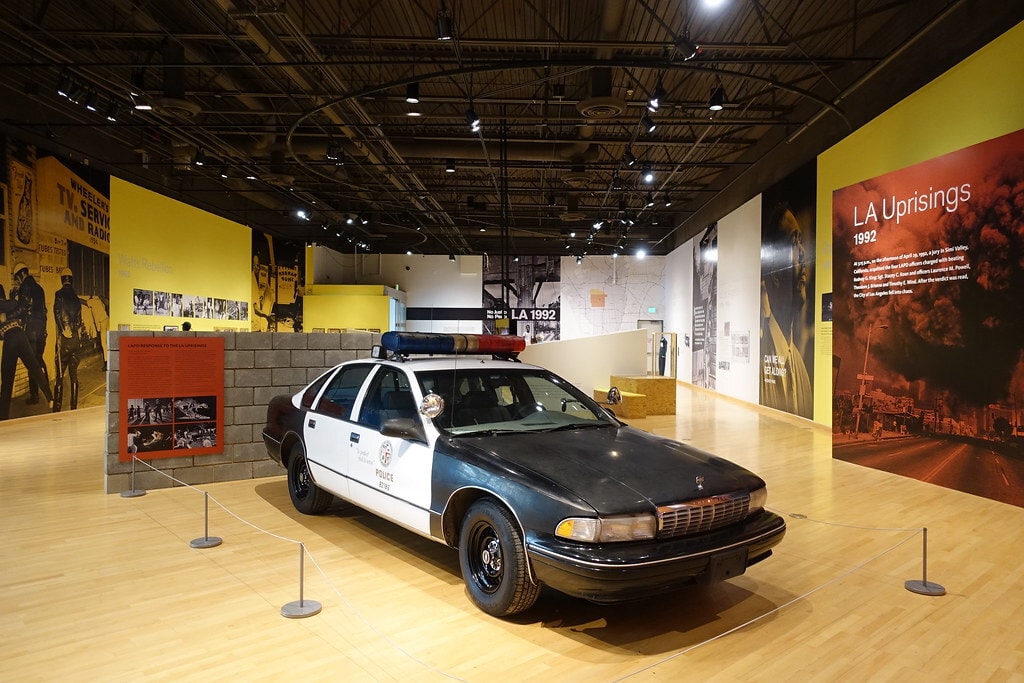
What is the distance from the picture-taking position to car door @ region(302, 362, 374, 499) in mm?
3914

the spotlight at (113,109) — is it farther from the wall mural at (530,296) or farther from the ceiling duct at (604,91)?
the wall mural at (530,296)

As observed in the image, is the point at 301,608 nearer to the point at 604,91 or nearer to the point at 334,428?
the point at 334,428

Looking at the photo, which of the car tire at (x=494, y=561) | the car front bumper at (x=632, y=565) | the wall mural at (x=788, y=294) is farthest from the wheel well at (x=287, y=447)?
the wall mural at (x=788, y=294)

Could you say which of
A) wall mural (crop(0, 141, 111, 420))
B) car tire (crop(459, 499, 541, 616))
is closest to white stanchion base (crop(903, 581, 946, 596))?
car tire (crop(459, 499, 541, 616))

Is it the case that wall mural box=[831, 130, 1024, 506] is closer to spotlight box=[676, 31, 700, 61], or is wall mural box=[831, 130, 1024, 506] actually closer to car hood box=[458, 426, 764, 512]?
spotlight box=[676, 31, 700, 61]

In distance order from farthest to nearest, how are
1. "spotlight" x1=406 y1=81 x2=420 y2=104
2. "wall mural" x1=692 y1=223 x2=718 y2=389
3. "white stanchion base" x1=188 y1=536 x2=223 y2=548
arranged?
"wall mural" x1=692 y1=223 x2=718 y2=389 → "spotlight" x1=406 y1=81 x2=420 y2=104 → "white stanchion base" x1=188 y1=536 x2=223 y2=548

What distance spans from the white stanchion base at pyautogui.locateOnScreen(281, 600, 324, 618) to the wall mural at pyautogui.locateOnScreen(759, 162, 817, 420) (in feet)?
32.1

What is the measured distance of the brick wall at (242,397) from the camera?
5266 mm

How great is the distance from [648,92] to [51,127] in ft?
36.7

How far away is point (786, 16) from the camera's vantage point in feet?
28.1

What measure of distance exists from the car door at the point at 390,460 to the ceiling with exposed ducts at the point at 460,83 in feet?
15.9

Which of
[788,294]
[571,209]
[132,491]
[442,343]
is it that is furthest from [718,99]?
[571,209]

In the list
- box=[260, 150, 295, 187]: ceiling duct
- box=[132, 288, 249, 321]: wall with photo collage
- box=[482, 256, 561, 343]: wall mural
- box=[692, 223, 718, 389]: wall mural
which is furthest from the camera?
box=[482, 256, 561, 343]: wall mural

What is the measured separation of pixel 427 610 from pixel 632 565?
1169mm
